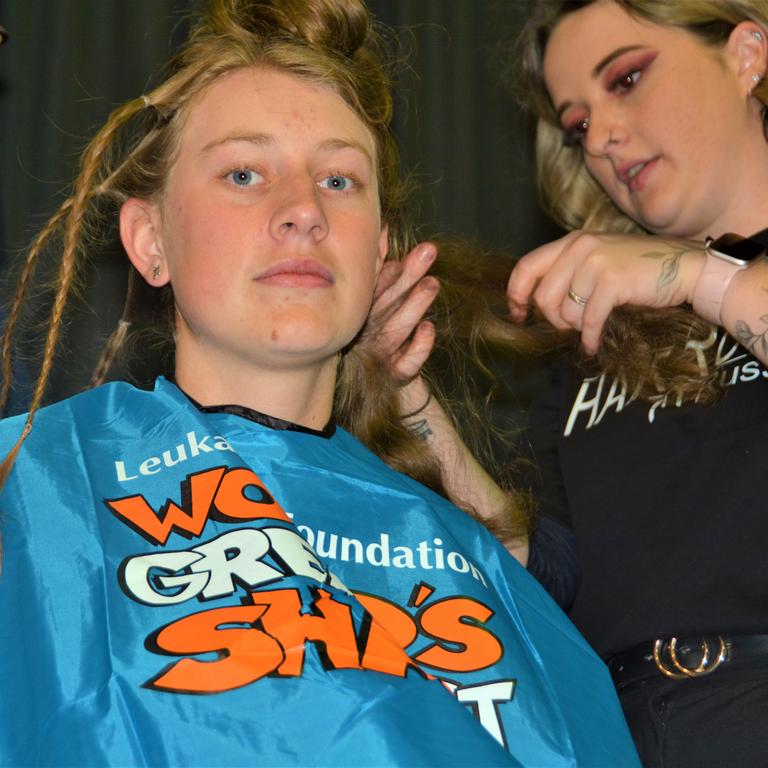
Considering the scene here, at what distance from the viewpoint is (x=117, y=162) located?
155cm

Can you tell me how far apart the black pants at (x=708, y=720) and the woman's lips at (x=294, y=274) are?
65 centimetres

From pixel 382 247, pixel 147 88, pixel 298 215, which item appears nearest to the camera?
pixel 298 215

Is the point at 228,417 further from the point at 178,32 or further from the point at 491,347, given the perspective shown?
the point at 178,32

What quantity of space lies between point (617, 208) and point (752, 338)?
60 cm

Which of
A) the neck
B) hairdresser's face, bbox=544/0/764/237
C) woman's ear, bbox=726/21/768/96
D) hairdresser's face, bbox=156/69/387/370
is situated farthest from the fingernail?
woman's ear, bbox=726/21/768/96

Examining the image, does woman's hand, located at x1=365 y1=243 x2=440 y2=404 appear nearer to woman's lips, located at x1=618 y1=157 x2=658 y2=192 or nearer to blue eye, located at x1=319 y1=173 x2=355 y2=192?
blue eye, located at x1=319 y1=173 x2=355 y2=192

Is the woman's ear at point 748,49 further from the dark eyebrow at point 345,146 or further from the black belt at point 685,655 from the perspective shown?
the black belt at point 685,655

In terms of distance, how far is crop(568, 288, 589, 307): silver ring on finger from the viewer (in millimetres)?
1437

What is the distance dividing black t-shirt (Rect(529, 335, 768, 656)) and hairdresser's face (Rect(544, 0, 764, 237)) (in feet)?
0.73

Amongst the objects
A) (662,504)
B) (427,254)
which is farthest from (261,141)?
(662,504)

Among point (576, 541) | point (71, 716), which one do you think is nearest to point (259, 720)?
point (71, 716)

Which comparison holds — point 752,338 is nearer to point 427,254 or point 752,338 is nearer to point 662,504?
point 662,504

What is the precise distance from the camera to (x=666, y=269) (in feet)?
4.67

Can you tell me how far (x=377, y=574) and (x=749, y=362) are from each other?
2.09ft
